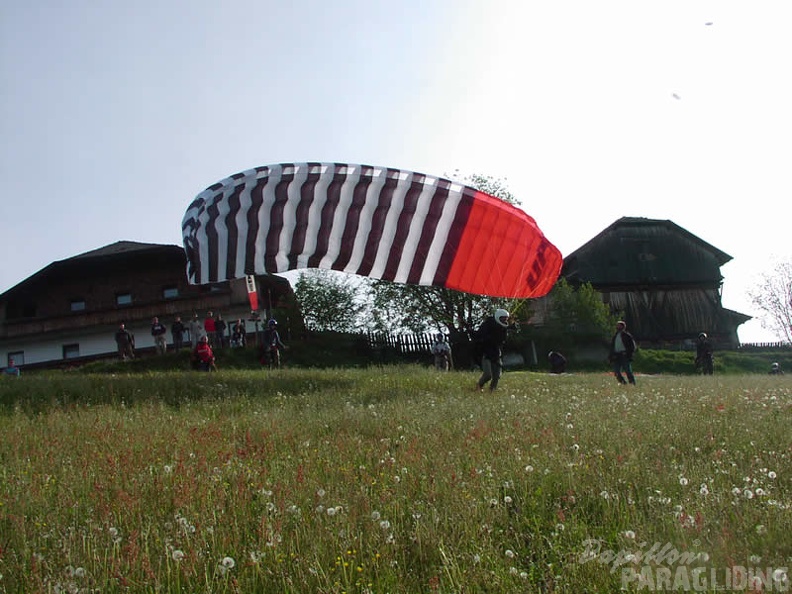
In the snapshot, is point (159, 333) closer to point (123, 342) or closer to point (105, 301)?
point (123, 342)

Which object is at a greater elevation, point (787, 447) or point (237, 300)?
point (237, 300)

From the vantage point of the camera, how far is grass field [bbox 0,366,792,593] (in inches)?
167

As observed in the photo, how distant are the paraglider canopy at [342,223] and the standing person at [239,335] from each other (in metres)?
21.8

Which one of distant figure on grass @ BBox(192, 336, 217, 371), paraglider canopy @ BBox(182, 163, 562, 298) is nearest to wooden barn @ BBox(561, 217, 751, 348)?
distant figure on grass @ BBox(192, 336, 217, 371)

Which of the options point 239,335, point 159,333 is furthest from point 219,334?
point 159,333

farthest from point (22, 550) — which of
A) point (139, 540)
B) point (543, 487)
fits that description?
point (543, 487)

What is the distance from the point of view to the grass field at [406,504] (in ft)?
13.9

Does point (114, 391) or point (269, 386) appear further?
point (269, 386)

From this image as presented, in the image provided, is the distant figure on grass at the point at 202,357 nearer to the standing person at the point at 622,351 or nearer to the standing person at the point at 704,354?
the standing person at the point at 622,351

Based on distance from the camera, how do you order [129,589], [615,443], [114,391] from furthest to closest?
[114,391] → [615,443] → [129,589]

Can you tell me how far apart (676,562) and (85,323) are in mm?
48159

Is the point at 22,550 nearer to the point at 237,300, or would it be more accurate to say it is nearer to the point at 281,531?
the point at 281,531

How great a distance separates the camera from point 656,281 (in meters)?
60.4

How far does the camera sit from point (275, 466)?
716 centimetres
